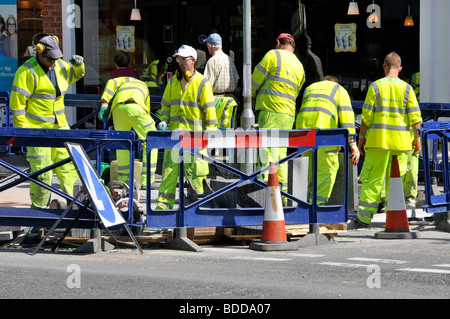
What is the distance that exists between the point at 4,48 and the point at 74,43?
57.9 inches

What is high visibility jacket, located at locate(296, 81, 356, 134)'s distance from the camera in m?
12.0

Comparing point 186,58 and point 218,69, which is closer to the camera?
point 186,58

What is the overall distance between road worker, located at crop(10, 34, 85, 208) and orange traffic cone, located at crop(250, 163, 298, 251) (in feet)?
8.20

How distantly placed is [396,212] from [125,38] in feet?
32.1

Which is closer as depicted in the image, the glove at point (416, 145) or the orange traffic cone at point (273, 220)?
the orange traffic cone at point (273, 220)

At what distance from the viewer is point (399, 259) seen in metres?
9.45

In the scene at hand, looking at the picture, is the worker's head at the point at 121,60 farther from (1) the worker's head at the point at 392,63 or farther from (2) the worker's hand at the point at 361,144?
(1) the worker's head at the point at 392,63

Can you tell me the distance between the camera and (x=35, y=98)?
38.2 ft

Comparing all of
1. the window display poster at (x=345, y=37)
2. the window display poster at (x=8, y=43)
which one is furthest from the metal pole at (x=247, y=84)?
the window display poster at (x=8, y=43)

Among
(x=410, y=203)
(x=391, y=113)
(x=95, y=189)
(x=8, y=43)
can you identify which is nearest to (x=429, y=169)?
(x=391, y=113)

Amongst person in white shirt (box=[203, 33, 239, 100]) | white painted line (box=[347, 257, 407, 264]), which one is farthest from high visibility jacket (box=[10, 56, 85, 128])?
white painted line (box=[347, 257, 407, 264])

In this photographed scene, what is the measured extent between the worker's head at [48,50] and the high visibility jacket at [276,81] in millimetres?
2572

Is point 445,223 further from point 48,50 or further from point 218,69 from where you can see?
point 48,50

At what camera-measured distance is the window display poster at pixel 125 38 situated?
765 inches
